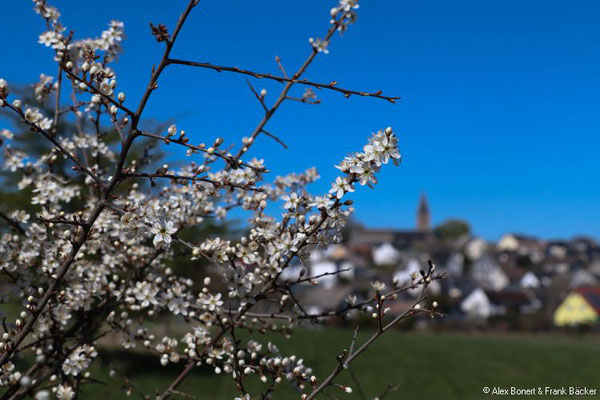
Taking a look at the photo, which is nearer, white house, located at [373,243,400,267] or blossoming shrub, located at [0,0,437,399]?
blossoming shrub, located at [0,0,437,399]

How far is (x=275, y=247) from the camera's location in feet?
10.8

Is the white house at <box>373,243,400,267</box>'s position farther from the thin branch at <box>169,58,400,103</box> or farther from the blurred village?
the thin branch at <box>169,58,400,103</box>

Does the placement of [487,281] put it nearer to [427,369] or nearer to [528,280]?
[528,280]

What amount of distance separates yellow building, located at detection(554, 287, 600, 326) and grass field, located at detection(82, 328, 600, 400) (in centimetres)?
1965

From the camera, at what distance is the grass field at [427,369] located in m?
18.4

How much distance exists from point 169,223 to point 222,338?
1.10 meters

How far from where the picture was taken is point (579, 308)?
51625 millimetres

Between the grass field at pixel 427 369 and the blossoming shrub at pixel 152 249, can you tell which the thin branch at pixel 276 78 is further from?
the grass field at pixel 427 369

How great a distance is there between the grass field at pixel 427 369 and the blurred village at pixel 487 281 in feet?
11.9

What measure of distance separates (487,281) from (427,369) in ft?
202

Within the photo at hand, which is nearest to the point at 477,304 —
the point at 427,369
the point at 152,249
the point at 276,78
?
the point at 427,369

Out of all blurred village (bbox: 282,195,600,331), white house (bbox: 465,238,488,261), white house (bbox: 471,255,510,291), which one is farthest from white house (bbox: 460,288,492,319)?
white house (bbox: 465,238,488,261)

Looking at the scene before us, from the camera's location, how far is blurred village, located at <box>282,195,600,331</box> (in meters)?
50.2

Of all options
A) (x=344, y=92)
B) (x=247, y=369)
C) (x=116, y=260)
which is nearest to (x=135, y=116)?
(x=344, y=92)
